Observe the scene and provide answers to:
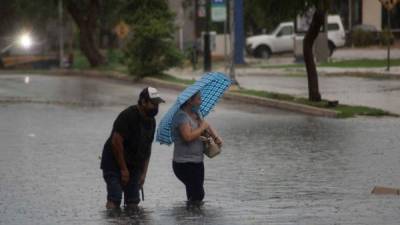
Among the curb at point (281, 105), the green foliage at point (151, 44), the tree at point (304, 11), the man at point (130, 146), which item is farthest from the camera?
the green foliage at point (151, 44)

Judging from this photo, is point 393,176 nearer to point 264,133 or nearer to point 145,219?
point 145,219

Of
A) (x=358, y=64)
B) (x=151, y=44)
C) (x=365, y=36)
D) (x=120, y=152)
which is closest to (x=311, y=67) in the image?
(x=151, y=44)

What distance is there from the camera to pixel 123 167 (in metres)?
11.1

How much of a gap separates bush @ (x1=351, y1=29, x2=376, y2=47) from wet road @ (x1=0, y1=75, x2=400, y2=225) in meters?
34.5

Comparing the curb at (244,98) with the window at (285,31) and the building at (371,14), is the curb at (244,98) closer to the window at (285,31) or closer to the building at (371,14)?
the window at (285,31)

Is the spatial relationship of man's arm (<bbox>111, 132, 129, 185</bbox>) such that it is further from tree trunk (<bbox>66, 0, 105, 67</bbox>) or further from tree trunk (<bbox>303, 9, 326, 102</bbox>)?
tree trunk (<bbox>66, 0, 105, 67</bbox>)

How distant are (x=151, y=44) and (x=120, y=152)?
2689cm

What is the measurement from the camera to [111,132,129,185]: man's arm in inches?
435

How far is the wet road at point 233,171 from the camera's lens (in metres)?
10.9

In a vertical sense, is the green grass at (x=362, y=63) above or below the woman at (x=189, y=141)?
below

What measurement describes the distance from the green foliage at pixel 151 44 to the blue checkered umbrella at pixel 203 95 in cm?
2568

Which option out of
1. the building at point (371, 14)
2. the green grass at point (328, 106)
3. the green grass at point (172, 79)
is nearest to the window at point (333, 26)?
the building at point (371, 14)

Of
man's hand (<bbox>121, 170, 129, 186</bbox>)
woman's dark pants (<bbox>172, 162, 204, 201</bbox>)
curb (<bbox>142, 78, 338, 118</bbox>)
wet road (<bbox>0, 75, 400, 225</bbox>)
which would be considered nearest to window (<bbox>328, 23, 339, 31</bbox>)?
curb (<bbox>142, 78, 338, 118</bbox>)

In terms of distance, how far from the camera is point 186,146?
11.3 metres
